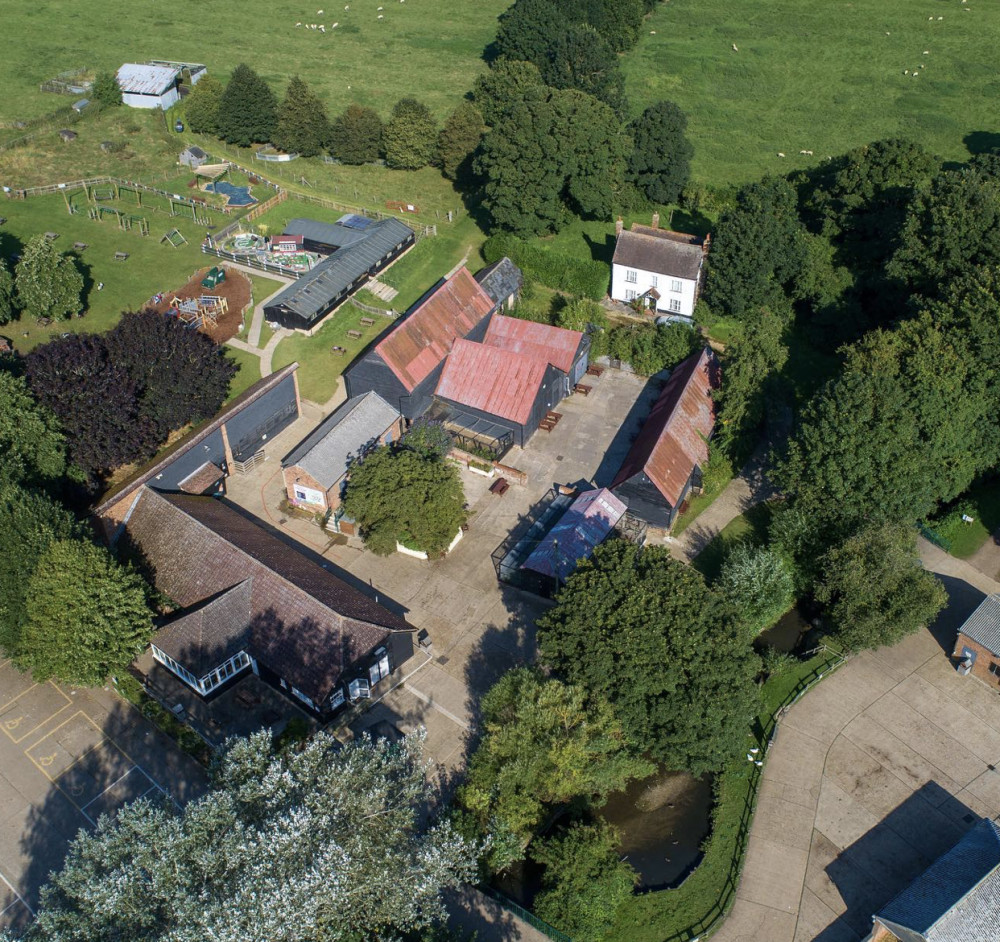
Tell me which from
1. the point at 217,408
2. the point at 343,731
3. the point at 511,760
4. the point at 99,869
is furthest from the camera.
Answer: the point at 217,408

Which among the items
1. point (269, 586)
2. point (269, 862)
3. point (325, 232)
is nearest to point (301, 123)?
point (325, 232)

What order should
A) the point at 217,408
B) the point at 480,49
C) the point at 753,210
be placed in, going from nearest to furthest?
the point at 217,408
the point at 753,210
the point at 480,49

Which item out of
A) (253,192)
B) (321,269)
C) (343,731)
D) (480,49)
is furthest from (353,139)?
(343,731)

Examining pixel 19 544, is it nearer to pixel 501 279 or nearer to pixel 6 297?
pixel 6 297

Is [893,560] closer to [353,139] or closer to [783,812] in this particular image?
[783,812]

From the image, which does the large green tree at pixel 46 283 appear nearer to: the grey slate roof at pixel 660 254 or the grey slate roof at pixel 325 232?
the grey slate roof at pixel 325 232

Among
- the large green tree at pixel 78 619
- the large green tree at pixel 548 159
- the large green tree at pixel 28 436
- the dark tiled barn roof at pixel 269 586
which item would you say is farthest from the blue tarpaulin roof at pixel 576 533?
the large green tree at pixel 548 159

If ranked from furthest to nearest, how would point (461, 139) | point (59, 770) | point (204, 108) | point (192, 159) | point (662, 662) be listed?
point (204, 108) < point (192, 159) < point (461, 139) < point (59, 770) < point (662, 662)
